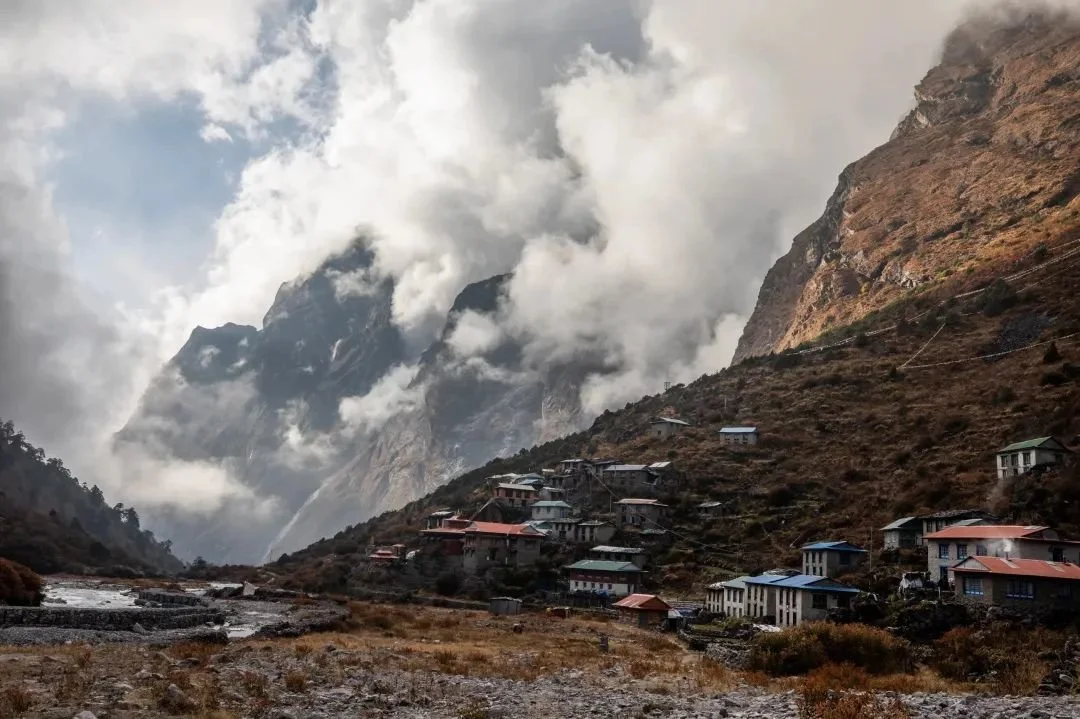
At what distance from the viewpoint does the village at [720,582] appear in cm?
4606

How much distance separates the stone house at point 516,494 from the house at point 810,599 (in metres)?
63.6

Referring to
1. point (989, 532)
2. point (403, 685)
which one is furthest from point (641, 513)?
point (403, 685)

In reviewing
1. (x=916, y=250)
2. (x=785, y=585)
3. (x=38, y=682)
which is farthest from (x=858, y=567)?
(x=916, y=250)

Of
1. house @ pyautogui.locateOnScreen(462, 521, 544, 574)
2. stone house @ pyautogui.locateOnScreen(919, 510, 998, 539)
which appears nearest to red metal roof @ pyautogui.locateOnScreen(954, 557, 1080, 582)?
stone house @ pyautogui.locateOnScreen(919, 510, 998, 539)

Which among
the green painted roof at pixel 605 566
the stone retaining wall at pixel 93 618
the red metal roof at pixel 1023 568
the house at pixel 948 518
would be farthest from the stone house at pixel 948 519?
the stone retaining wall at pixel 93 618

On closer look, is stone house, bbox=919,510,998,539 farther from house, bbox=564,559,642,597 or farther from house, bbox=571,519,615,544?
house, bbox=571,519,615,544

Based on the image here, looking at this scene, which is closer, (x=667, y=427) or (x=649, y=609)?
(x=649, y=609)

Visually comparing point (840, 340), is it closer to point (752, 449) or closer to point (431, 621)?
point (752, 449)

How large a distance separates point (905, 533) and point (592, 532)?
36.4 metres

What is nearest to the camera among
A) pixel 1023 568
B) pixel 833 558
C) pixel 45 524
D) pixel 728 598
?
pixel 1023 568

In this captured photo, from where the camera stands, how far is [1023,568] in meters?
43.6

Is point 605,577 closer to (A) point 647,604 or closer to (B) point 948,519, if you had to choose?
(A) point 647,604

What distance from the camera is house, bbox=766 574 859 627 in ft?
177

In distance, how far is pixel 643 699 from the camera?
23.8 metres
